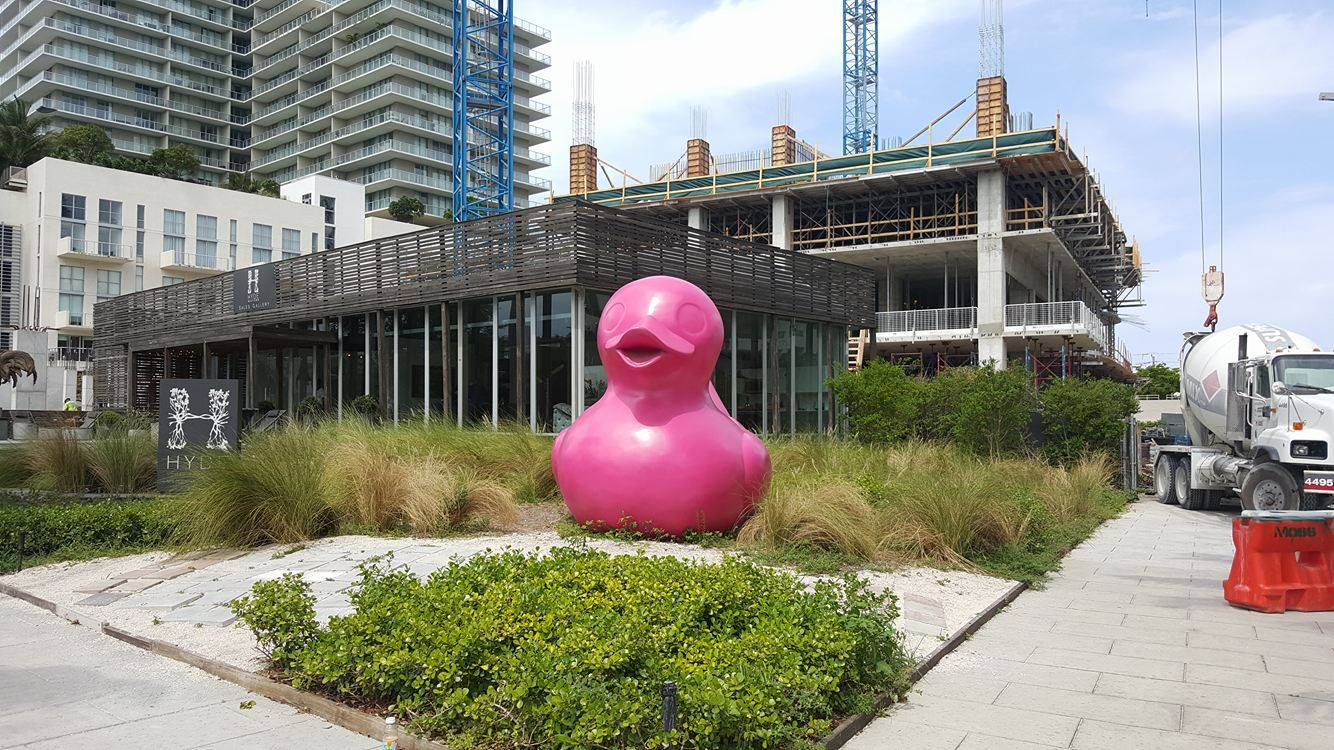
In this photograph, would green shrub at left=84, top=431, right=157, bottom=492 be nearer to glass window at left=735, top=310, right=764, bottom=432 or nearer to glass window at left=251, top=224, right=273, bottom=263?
glass window at left=735, top=310, right=764, bottom=432

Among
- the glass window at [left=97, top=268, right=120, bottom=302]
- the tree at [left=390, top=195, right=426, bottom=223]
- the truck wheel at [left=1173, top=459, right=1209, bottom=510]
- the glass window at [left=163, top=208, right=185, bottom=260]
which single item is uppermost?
the tree at [left=390, top=195, right=426, bottom=223]

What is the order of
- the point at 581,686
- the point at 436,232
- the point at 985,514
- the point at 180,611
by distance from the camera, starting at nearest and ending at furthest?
the point at 581,686
the point at 180,611
the point at 985,514
the point at 436,232

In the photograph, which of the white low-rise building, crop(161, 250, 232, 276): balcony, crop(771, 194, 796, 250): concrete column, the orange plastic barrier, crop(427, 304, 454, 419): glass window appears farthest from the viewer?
crop(161, 250, 232, 276): balcony

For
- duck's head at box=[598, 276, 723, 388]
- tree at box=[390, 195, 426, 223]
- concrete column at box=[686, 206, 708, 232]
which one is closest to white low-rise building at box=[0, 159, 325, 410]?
tree at box=[390, 195, 426, 223]

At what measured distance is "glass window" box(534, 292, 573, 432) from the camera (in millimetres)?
17297

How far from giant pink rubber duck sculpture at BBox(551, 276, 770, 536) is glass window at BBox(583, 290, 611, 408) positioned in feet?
24.2

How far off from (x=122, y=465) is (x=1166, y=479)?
1835cm

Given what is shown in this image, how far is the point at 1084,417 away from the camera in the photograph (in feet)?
63.5

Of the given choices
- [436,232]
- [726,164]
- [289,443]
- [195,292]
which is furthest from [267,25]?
[289,443]

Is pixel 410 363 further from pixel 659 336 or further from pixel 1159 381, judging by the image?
pixel 1159 381

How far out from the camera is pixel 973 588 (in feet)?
27.2

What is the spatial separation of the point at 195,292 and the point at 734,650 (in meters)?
27.6

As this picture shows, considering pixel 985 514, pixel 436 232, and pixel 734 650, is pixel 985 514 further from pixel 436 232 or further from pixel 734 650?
pixel 436 232

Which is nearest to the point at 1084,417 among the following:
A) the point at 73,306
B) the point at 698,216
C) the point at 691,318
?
the point at 691,318
